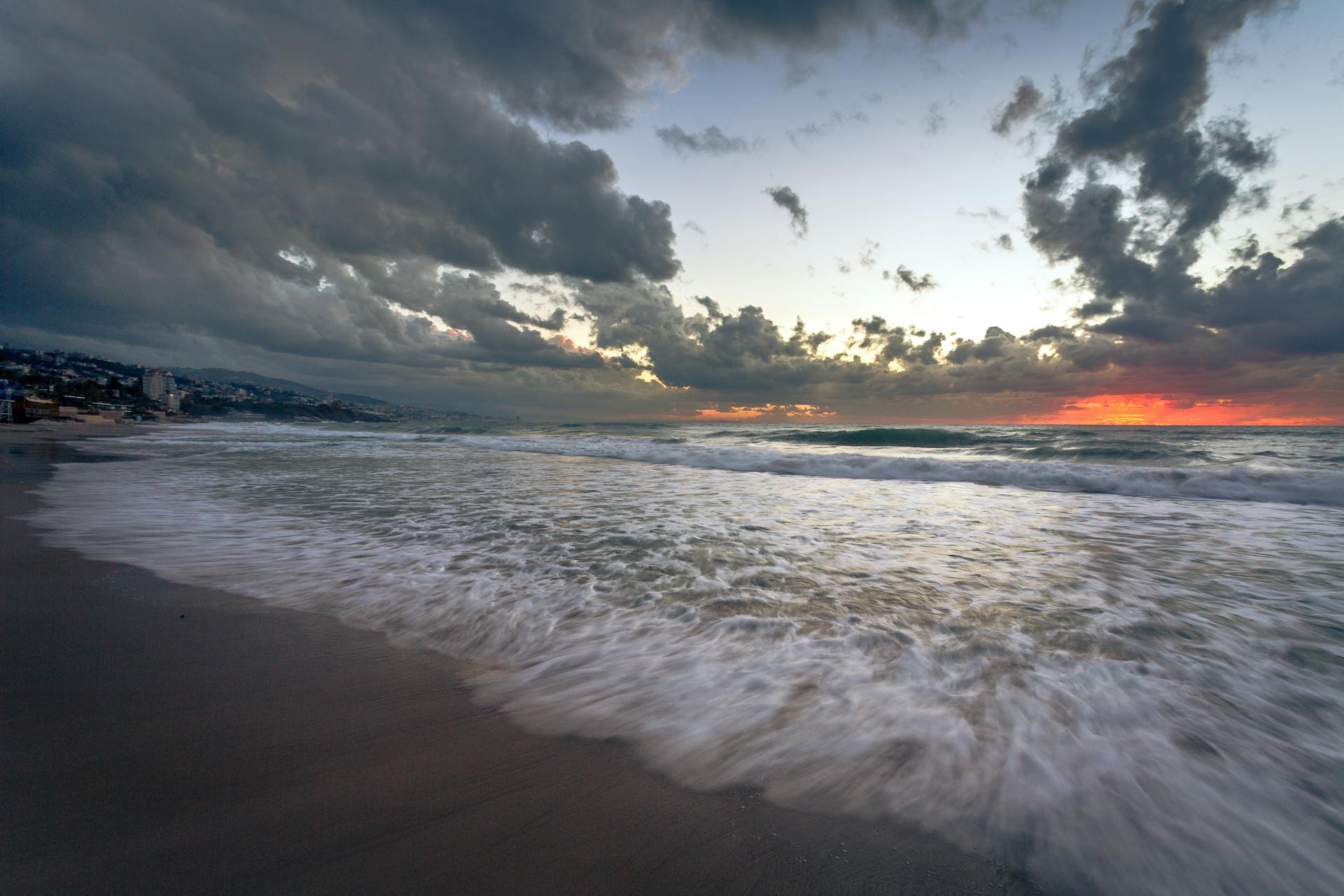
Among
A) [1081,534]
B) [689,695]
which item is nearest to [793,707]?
[689,695]

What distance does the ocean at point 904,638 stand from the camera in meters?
1.65

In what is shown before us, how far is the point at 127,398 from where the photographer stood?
5991 cm

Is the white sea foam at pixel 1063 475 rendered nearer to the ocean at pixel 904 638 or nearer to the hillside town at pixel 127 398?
the ocean at pixel 904 638

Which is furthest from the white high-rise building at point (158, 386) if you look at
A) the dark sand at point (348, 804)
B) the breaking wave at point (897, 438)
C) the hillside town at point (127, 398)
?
the dark sand at point (348, 804)

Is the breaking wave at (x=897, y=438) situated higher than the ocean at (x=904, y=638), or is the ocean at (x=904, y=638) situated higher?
the breaking wave at (x=897, y=438)

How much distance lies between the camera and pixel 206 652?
2.63 metres

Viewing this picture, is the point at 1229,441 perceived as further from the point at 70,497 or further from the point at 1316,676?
the point at 70,497

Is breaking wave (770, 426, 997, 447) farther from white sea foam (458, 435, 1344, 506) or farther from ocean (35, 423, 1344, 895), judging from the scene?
ocean (35, 423, 1344, 895)

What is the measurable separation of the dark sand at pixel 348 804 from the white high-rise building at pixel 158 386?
8971 centimetres

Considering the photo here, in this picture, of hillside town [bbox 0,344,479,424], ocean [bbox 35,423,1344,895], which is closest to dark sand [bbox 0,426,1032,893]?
ocean [bbox 35,423,1344,895]

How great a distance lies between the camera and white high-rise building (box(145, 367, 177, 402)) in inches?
2677

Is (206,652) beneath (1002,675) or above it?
beneath

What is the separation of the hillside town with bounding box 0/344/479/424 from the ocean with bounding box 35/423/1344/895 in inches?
2020

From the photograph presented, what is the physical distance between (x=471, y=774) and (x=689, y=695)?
0.95m
